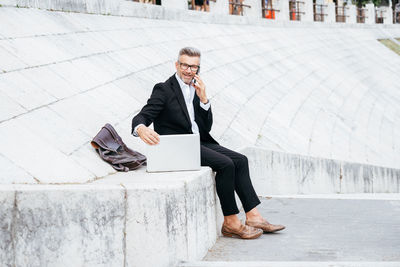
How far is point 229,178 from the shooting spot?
16.3ft

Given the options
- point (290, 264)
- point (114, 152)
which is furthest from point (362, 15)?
point (290, 264)

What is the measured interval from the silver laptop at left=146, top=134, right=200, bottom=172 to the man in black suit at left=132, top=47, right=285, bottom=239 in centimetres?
31

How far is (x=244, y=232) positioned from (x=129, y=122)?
190 centimetres

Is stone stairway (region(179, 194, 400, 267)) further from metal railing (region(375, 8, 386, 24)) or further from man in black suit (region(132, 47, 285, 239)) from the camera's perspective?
metal railing (region(375, 8, 386, 24))

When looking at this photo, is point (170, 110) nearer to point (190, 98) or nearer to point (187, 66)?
point (190, 98)

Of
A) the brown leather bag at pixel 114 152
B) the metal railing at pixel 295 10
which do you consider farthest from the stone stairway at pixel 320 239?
the metal railing at pixel 295 10

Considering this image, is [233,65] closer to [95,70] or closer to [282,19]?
[95,70]

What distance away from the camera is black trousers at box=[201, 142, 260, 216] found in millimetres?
4941

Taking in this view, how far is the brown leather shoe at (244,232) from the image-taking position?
507cm

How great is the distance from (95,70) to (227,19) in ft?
31.2

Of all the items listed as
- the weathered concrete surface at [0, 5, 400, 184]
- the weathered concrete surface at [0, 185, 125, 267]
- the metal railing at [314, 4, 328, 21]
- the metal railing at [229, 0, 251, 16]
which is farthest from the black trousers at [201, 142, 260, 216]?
the metal railing at [314, 4, 328, 21]

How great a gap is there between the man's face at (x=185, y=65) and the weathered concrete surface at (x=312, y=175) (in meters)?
1.91

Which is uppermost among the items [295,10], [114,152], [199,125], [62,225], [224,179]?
[295,10]

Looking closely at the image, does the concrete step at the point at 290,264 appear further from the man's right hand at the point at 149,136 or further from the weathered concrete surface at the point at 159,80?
the weathered concrete surface at the point at 159,80
